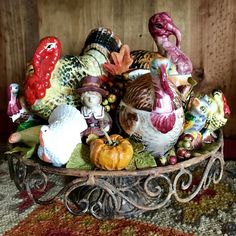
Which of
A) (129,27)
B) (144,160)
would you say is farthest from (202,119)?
(129,27)

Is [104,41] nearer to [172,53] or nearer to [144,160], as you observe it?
[172,53]

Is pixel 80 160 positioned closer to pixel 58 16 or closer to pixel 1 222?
pixel 1 222

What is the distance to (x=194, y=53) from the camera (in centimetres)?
99

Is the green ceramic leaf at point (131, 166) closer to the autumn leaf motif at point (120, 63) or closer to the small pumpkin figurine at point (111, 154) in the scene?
the small pumpkin figurine at point (111, 154)

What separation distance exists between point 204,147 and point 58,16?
1.80ft

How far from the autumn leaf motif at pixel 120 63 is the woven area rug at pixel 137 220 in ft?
0.83

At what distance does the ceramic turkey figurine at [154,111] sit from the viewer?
60cm

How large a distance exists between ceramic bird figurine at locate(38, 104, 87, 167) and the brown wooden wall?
431 millimetres

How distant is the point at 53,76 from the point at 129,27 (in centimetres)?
38

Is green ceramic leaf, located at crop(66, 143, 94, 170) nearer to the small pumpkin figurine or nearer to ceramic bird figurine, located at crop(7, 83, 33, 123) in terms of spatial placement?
the small pumpkin figurine

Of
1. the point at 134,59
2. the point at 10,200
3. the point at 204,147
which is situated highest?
the point at 134,59

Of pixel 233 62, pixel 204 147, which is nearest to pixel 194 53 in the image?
pixel 233 62

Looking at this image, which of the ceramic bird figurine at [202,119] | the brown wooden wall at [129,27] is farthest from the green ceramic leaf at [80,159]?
the brown wooden wall at [129,27]

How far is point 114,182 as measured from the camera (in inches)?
26.9
